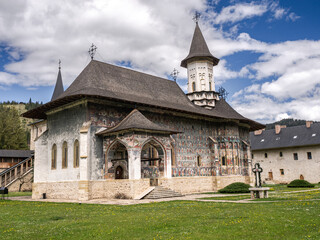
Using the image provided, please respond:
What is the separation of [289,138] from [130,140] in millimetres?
32425

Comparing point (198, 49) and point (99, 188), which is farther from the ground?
point (198, 49)

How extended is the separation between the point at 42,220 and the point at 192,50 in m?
26.5

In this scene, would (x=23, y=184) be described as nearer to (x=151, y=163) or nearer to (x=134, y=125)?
(x=151, y=163)

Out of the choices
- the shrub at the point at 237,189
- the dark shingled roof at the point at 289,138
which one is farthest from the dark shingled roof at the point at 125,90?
the dark shingled roof at the point at 289,138

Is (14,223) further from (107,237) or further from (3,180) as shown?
(3,180)

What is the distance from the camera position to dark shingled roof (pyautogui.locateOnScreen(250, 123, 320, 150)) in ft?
138

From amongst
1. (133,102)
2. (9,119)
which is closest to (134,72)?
(133,102)

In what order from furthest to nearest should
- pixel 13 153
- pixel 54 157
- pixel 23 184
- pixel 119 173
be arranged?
pixel 13 153 → pixel 23 184 → pixel 54 157 → pixel 119 173

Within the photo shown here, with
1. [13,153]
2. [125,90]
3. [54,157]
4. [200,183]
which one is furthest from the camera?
[13,153]

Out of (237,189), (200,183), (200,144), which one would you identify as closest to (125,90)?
(200,144)

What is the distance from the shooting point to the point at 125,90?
24.0 meters

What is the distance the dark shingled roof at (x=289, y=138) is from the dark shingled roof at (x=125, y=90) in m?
16.4

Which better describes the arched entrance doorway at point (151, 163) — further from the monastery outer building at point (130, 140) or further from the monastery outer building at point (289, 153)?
the monastery outer building at point (289, 153)

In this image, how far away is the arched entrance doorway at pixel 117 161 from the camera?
20.9 meters
